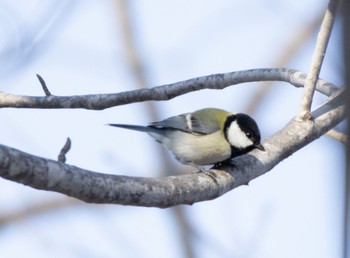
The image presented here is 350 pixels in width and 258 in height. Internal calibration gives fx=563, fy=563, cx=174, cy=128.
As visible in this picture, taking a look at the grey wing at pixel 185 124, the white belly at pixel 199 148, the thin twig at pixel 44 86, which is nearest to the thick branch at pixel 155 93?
the thin twig at pixel 44 86

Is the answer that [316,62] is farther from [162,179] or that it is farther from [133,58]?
[133,58]

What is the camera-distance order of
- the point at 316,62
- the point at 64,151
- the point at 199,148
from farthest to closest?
the point at 199,148 → the point at 316,62 → the point at 64,151

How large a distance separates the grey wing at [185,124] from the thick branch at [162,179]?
0.58 m

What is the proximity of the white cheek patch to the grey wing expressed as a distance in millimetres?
102

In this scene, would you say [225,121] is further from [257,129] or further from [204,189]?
[204,189]

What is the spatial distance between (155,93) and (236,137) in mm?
843

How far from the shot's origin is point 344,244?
52 cm

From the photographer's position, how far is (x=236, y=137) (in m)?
2.84

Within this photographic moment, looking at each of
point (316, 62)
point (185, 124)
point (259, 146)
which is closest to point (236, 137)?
point (185, 124)

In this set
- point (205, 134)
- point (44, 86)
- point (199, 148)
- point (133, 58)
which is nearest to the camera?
point (44, 86)

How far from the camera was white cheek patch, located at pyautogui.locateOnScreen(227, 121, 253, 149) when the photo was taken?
273cm

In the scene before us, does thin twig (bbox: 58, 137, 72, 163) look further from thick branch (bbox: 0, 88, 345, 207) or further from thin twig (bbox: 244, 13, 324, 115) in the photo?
thin twig (bbox: 244, 13, 324, 115)

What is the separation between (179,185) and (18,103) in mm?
719

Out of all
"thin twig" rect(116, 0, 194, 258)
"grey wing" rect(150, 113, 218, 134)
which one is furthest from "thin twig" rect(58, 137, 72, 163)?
"thin twig" rect(116, 0, 194, 258)
